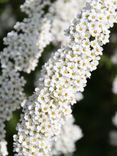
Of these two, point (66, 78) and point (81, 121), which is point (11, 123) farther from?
point (66, 78)

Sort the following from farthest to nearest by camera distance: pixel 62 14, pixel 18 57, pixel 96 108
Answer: pixel 96 108, pixel 62 14, pixel 18 57

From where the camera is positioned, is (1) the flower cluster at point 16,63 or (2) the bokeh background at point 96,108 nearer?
(1) the flower cluster at point 16,63


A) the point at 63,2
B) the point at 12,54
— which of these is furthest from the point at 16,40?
the point at 63,2

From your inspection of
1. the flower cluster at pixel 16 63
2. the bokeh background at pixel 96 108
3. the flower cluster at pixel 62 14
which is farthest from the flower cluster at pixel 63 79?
the bokeh background at pixel 96 108

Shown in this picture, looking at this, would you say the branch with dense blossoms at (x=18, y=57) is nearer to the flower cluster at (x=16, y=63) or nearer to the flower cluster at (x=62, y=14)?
the flower cluster at (x=16, y=63)

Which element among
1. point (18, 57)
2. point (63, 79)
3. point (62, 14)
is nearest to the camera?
point (63, 79)

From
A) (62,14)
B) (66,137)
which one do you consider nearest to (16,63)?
(62,14)

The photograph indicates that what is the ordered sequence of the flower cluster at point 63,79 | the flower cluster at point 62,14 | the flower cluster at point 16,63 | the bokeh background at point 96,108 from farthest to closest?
the bokeh background at point 96,108 < the flower cluster at point 62,14 < the flower cluster at point 16,63 < the flower cluster at point 63,79

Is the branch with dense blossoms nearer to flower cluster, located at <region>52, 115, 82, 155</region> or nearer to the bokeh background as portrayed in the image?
flower cluster, located at <region>52, 115, 82, 155</region>

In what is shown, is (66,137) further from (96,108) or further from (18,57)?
(96,108)
